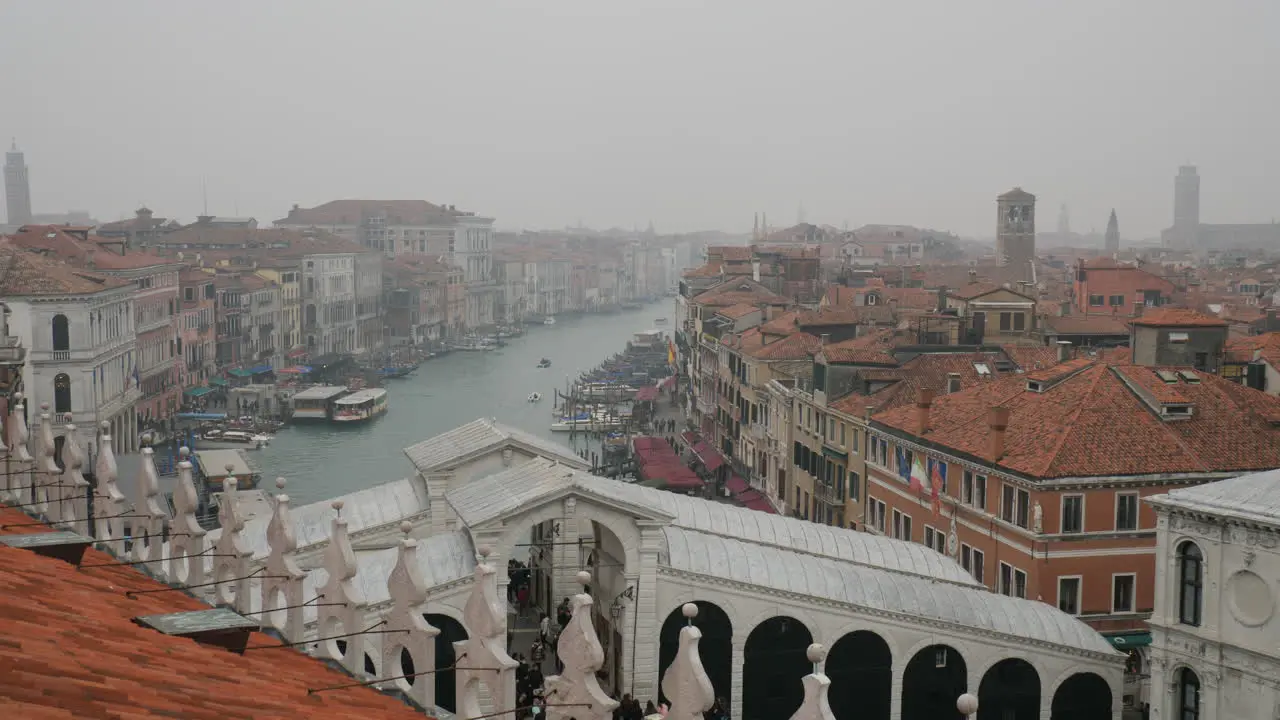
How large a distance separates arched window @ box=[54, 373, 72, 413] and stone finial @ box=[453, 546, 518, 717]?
29.1 m

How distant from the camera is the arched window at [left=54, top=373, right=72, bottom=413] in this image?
3044 centimetres

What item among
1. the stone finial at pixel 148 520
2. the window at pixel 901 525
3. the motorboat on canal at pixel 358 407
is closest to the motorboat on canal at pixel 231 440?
the motorboat on canal at pixel 358 407

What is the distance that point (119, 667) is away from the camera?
2809 mm

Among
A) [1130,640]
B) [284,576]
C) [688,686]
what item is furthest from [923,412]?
[688,686]

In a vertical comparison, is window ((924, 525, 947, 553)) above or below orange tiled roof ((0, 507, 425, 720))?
below

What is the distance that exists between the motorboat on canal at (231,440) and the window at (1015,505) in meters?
24.6

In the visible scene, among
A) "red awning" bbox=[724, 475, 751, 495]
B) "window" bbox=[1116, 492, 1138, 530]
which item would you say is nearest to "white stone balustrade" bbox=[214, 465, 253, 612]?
"window" bbox=[1116, 492, 1138, 530]

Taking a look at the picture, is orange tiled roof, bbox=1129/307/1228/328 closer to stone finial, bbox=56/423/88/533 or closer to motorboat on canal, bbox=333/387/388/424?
stone finial, bbox=56/423/88/533

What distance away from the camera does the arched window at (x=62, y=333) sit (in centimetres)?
3033

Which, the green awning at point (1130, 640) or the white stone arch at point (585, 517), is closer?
the white stone arch at point (585, 517)

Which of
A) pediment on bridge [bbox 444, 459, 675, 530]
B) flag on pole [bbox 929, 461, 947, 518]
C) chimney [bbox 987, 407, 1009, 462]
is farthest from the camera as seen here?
flag on pole [bbox 929, 461, 947, 518]

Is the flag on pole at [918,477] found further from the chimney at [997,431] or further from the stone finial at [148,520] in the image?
the stone finial at [148,520]

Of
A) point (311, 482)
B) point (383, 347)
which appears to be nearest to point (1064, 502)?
point (311, 482)

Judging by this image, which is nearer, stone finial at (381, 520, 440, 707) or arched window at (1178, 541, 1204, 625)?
stone finial at (381, 520, 440, 707)
